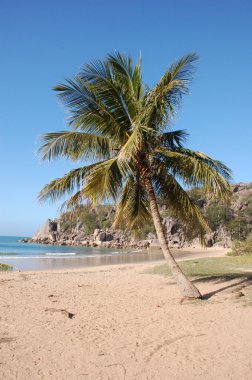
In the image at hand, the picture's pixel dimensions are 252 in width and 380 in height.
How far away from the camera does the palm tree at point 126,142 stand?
31.2 feet

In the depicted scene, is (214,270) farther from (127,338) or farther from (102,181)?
(127,338)

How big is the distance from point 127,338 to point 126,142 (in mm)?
5335

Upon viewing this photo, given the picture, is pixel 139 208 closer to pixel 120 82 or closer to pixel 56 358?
pixel 120 82

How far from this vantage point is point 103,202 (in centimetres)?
1038

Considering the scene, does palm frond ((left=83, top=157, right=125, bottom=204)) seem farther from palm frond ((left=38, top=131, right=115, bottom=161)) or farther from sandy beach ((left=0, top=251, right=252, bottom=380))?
sandy beach ((left=0, top=251, right=252, bottom=380))

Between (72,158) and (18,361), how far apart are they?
262 inches

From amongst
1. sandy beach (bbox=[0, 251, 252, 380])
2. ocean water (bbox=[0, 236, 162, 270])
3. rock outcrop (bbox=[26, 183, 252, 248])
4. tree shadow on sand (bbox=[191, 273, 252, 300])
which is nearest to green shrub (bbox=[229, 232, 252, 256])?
ocean water (bbox=[0, 236, 162, 270])

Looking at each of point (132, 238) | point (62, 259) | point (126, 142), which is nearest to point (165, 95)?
point (126, 142)

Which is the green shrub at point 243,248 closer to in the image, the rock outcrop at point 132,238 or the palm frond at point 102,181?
the rock outcrop at point 132,238

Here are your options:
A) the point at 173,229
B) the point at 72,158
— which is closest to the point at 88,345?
the point at 72,158

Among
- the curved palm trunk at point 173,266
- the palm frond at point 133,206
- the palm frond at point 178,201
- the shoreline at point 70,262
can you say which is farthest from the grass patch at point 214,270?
the shoreline at point 70,262

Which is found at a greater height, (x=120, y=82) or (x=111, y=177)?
(x=120, y=82)

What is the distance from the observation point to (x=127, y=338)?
6.51 metres

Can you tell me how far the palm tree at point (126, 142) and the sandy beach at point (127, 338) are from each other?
169 cm
